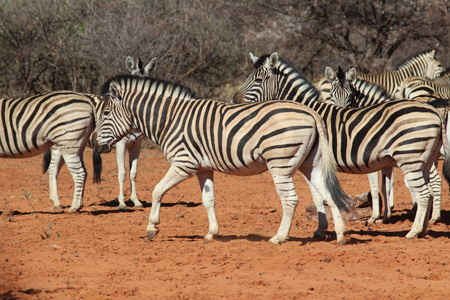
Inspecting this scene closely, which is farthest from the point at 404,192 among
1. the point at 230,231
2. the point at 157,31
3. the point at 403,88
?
the point at 157,31

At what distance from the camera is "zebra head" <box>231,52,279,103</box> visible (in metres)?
8.15

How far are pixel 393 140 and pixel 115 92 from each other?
11.9 feet

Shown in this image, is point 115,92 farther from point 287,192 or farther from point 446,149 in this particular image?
point 446,149

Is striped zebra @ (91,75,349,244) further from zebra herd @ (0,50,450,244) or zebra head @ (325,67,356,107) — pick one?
zebra head @ (325,67,356,107)

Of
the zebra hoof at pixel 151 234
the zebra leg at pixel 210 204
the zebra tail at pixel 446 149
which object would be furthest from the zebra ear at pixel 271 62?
the zebra hoof at pixel 151 234

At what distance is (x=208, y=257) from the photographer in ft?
19.2

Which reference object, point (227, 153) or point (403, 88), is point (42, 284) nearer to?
point (227, 153)

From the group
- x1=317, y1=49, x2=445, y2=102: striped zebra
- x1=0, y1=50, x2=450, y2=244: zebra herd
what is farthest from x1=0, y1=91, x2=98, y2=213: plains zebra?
x1=317, y1=49, x2=445, y2=102: striped zebra

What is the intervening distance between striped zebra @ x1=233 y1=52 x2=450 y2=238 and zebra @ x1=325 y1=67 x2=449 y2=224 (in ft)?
3.62

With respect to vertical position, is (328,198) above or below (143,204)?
above

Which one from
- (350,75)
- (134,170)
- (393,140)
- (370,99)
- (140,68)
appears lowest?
(134,170)

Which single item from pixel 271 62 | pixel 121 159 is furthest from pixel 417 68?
pixel 121 159

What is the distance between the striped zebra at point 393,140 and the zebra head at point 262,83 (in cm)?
96

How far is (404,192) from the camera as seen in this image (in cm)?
1061
